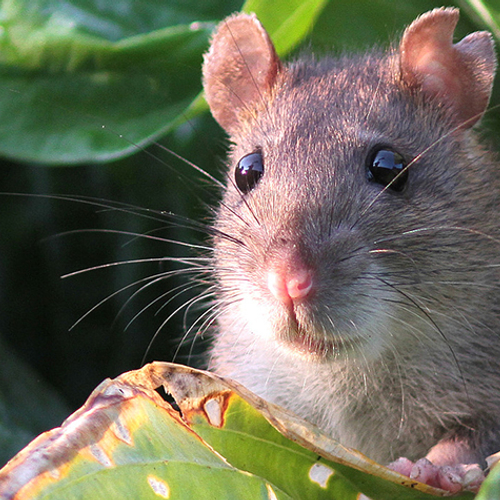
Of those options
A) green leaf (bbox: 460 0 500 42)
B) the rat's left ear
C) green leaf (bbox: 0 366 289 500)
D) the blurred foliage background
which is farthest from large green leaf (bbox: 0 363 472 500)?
green leaf (bbox: 460 0 500 42)

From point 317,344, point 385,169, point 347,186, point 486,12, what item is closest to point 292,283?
point 317,344

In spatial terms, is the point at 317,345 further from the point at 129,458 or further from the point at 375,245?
the point at 129,458

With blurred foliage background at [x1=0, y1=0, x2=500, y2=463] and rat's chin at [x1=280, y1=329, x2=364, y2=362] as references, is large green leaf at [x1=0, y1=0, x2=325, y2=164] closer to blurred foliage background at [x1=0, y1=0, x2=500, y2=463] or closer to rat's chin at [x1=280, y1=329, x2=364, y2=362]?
blurred foliage background at [x1=0, y1=0, x2=500, y2=463]

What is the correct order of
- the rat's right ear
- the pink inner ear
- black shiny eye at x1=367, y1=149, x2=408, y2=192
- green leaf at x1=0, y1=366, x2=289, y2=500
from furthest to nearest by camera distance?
the rat's right ear, the pink inner ear, black shiny eye at x1=367, y1=149, x2=408, y2=192, green leaf at x1=0, y1=366, x2=289, y2=500

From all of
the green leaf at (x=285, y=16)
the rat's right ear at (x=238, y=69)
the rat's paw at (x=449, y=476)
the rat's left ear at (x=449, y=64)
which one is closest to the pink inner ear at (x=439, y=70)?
the rat's left ear at (x=449, y=64)

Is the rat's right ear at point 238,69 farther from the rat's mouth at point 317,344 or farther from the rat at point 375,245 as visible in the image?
the rat's mouth at point 317,344
